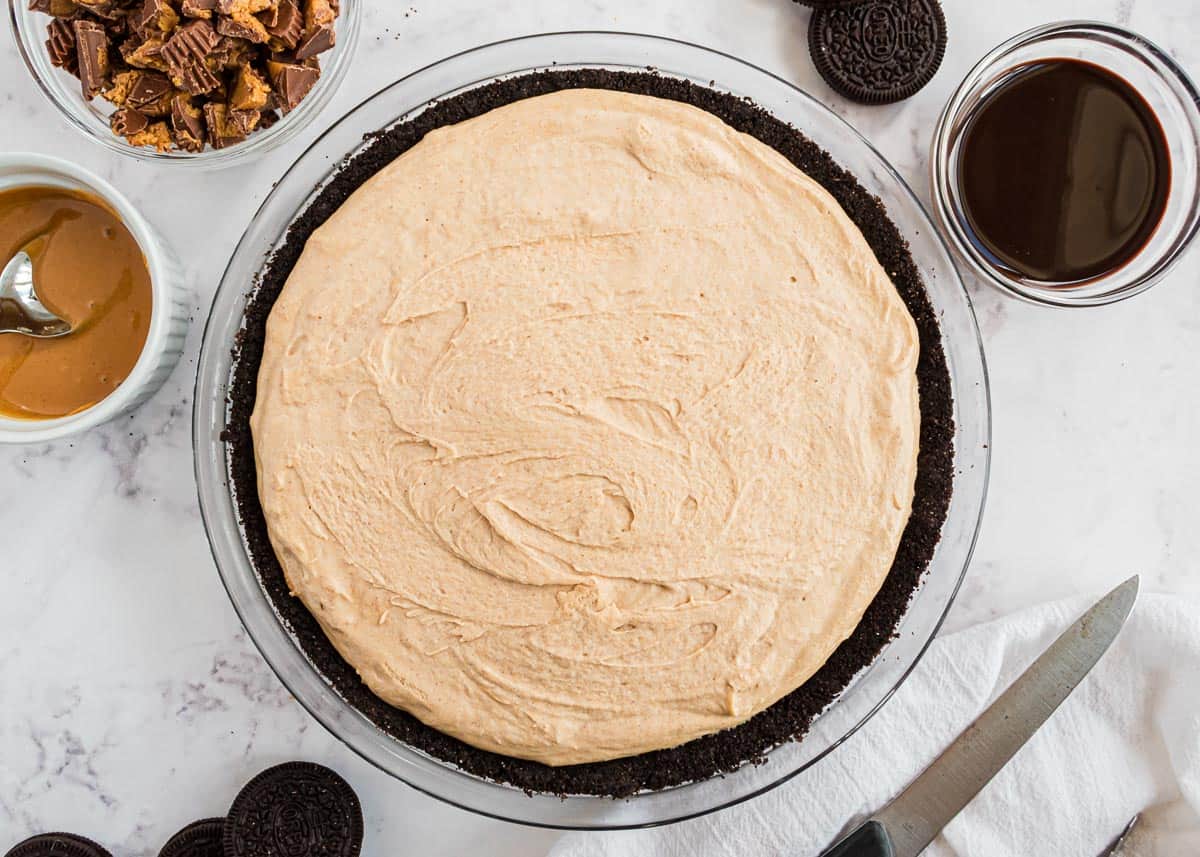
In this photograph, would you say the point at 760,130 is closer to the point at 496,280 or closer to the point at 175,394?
the point at 496,280

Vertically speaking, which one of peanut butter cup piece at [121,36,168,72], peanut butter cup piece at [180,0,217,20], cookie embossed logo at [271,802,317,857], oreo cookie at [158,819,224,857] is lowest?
oreo cookie at [158,819,224,857]

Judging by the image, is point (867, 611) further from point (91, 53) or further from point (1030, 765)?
point (91, 53)

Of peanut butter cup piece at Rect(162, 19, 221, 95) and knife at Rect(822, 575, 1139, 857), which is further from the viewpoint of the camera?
knife at Rect(822, 575, 1139, 857)

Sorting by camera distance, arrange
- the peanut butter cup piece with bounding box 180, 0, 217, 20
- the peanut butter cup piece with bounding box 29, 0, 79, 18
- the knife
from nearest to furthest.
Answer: the peanut butter cup piece with bounding box 180, 0, 217, 20 < the peanut butter cup piece with bounding box 29, 0, 79, 18 < the knife

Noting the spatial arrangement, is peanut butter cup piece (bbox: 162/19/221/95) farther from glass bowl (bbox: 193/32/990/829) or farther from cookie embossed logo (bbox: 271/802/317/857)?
cookie embossed logo (bbox: 271/802/317/857)

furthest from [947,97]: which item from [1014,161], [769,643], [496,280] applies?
[769,643]

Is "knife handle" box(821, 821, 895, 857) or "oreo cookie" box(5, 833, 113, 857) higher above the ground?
"knife handle" box(821, 821, 895, 857)

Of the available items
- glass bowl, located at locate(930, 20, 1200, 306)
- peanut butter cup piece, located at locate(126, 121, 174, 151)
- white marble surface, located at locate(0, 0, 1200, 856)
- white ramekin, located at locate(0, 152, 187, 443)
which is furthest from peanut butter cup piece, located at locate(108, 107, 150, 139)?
glass bowl, located at locate(930, 20, 1200, 306)
